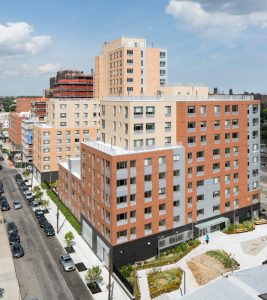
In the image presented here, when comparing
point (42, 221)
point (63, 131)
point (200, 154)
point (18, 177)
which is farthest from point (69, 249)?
point (18, 177)

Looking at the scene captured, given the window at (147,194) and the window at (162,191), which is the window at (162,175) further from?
the window at (147,194)

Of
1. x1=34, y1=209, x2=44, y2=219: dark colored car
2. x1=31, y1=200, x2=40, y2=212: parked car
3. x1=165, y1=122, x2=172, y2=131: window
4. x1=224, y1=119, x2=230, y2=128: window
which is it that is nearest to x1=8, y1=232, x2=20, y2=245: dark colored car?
x1=34, y1=209, x2=44, y2=219: dark colored car

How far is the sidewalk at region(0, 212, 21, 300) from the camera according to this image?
4847 centimetres

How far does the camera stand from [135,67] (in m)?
100

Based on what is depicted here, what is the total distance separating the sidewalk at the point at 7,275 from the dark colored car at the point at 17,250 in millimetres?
917

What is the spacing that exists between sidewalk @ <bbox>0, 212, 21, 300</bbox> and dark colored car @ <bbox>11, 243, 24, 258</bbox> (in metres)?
0.92

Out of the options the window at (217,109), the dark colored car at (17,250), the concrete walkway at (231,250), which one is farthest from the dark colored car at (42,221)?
the window at (217,109)

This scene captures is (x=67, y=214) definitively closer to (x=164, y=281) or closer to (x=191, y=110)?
(x=164, y=281)

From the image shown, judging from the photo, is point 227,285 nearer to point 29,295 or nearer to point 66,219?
point 29,295

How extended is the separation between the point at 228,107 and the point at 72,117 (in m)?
55.7

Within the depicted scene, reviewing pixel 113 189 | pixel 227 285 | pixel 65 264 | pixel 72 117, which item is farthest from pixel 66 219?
pixel 227 285

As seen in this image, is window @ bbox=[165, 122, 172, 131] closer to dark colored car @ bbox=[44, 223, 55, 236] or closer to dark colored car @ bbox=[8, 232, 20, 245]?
dark colored car @ bbox=[44, 223, 55, 236]

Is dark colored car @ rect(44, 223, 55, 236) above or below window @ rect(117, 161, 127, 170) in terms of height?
below

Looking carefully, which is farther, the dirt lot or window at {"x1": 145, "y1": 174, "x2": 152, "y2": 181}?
window at {"x1": 145, "y1": 174, "x2": 152, "y2": 181}
